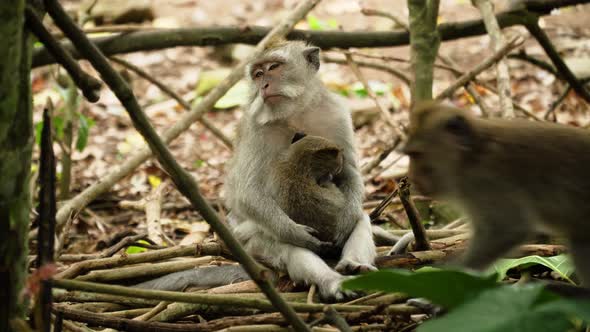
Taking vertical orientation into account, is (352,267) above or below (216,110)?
below

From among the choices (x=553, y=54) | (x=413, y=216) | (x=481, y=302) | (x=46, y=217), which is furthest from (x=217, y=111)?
(x=481, y=302)

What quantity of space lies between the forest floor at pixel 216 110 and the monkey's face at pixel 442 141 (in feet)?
9.58

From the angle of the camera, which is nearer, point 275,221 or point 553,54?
point 275,221

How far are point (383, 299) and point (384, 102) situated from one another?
26.0 ft

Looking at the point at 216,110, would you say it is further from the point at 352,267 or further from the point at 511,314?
the point at 511,314

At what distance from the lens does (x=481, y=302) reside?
2.66 metres

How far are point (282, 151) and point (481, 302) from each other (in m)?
2.69

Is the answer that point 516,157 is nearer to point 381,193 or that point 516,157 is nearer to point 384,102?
point 381,193

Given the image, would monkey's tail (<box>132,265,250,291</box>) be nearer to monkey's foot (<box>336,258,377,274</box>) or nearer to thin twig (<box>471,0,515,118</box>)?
monkey's foot (<box>336,258,377,274</box>)

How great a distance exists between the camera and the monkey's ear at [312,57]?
5.71 m

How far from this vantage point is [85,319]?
12.6 feet

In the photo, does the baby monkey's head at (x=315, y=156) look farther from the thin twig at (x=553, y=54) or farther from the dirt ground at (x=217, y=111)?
the thin twig at (x=553, y=54)

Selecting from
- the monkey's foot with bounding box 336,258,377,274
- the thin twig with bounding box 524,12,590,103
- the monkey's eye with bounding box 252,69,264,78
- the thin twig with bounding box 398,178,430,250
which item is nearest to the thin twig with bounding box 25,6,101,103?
the thin twig with bounding box 398,178,430,250

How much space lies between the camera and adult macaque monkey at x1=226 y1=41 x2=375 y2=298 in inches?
192
